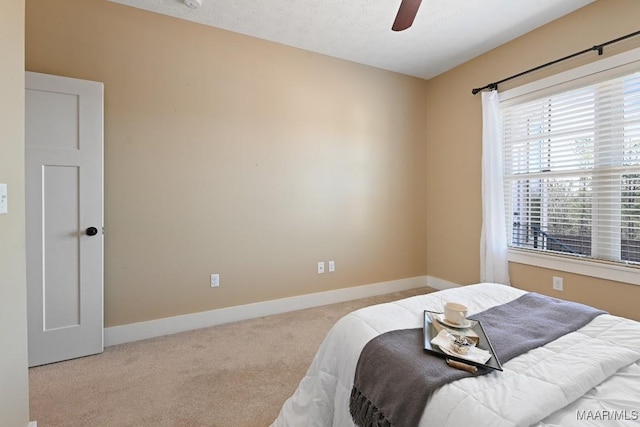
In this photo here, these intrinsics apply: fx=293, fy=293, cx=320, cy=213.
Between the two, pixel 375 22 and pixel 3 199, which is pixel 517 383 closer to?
pixel 3 199

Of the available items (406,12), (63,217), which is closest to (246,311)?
(63,217)

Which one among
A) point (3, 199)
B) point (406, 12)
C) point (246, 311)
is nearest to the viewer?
point (3, 199)

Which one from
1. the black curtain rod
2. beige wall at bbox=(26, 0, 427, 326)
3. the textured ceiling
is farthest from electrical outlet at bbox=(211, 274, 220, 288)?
the black curtain rod

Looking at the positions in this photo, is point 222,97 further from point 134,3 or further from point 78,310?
point 78,310

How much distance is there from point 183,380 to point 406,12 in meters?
2.64

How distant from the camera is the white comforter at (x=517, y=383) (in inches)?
31.1

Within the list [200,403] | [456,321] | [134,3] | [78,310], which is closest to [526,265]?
[456,321]

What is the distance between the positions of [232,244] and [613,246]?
10.7 ft

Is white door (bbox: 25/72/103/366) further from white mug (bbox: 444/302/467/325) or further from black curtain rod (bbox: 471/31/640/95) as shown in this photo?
black curtain rod (bbox: 471/31/640/95)

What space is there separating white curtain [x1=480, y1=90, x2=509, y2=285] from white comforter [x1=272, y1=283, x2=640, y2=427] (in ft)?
5.76

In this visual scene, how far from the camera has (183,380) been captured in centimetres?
194

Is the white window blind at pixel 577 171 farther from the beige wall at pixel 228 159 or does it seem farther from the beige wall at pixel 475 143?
the beige wall at pixel 228 159

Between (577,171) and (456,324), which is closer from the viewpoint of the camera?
(456,324)

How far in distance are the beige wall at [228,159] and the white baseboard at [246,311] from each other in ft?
0.26
